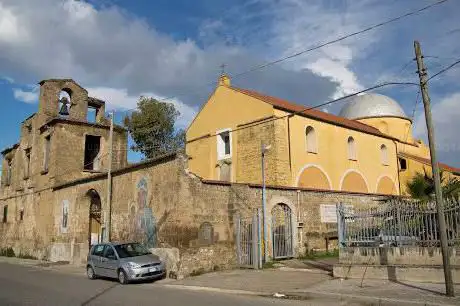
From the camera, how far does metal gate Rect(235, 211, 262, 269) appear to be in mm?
19000

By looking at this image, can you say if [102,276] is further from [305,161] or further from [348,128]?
[348,128]

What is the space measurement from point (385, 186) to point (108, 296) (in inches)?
1173

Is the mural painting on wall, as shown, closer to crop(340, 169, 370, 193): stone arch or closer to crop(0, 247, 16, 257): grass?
crop(340, 169, 370, 193): stone arch

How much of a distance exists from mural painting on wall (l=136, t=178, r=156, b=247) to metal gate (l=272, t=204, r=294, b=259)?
5.82 m

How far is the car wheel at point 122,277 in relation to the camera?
53.2ft

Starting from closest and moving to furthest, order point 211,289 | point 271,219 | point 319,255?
point 211,289
point 271,219
point 319,255

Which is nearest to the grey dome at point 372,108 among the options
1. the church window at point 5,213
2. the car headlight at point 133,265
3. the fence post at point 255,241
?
the fence post at point 255,241

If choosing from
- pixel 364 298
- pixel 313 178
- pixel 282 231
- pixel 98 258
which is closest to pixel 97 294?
pixel 98 258

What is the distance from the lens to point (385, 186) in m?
37.4

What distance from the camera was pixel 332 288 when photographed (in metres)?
12.9

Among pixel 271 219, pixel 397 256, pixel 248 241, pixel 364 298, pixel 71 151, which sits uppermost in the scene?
Answer: pixel 71 151

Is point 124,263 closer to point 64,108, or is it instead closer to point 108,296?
point 108,296

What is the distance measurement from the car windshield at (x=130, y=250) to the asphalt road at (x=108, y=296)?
4.87ft

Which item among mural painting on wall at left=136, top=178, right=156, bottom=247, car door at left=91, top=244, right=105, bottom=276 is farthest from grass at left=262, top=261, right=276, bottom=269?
car door at left=91, top=244, right=105, bottom=276
